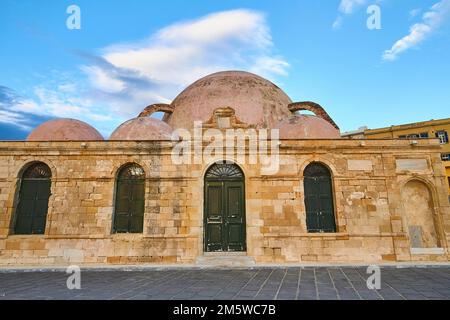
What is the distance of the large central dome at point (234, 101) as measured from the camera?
12586 millimetres

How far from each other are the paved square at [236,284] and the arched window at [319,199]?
5.97 ft

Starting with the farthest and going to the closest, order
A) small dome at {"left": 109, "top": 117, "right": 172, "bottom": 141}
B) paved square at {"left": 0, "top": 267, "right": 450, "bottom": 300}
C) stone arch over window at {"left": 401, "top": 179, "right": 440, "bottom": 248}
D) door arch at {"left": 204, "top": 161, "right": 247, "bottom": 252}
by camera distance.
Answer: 1. small dome at {"left": 109, "top": 117, "right": 172, "bottom": 141}
2. stone arch over window at {"left": 401, "top": 179, "right": 440, "bottom": 248}
3. door arch at {"left": 204, "top": 161, "right": 247, "bottom": 252}
4. paved square at {"left": 0, "top": 267, "right": 450, "bottom": 300}

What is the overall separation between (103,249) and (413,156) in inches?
443

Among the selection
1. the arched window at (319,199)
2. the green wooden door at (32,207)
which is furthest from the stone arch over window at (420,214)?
the green wooden door at (32,207)

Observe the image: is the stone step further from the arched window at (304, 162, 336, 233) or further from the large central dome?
the large central dome

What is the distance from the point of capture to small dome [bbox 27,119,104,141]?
37.4 ft

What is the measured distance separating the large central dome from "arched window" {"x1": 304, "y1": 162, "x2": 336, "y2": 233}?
349 cm

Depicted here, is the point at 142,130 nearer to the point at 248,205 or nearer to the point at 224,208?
the point at 224,208

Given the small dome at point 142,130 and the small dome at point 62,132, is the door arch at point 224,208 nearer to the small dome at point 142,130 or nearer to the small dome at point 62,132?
Answer: the small dome at point 142,130

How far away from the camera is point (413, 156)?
32.6 feet

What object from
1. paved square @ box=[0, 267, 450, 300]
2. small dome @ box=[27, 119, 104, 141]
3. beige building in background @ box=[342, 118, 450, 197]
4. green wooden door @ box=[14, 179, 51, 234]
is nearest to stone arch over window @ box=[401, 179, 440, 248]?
paved square @ box=[0, 267, 450, 300]

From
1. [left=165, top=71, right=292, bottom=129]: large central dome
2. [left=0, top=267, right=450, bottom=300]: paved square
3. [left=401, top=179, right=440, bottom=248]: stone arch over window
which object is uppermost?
[left=165, top=71, right=292, bottom=129]: large central dome

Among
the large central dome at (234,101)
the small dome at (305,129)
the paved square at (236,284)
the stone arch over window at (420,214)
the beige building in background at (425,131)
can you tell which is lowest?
the paved square at (236,284)

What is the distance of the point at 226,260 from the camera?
8516 millimetres
